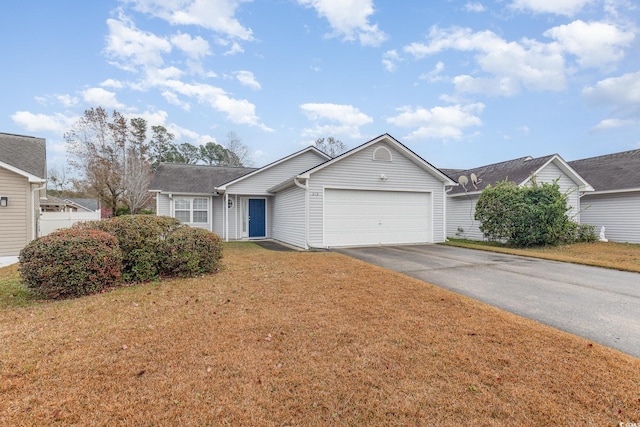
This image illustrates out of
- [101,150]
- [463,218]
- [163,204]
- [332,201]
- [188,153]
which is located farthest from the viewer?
[188,153]

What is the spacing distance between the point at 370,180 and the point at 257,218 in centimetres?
699

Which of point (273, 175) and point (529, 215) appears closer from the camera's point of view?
point (529, 215)

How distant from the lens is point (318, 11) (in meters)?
13.0

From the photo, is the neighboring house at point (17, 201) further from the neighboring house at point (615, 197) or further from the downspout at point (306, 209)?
the neighboring house at point (615, 197)

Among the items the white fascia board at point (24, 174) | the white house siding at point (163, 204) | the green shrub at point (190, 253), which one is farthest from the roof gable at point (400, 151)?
the white fascia board at point (24, 174)

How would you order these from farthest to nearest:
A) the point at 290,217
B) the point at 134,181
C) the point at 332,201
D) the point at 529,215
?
the point at 134,181 → the point at 290,217 → the point at 529,215 → the point at 332,201

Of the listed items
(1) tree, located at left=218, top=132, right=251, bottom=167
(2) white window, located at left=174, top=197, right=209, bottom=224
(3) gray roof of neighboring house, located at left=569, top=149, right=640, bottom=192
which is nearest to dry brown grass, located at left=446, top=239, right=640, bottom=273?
(3) gray roof of neighboring house, located at left=569, top=149, right=640, bottom=192

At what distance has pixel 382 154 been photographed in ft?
40.3

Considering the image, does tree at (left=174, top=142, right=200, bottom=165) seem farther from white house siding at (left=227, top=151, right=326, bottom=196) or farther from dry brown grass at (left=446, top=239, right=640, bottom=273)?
dry brown grass at (left=446, top=239, right=640, bottom=273)

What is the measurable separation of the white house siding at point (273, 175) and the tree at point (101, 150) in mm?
14174

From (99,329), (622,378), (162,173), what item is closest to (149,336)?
(99,329)

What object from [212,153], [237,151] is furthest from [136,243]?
[212,153]

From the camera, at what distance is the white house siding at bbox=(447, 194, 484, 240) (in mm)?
16328

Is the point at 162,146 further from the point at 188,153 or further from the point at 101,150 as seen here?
the point at 101,150
